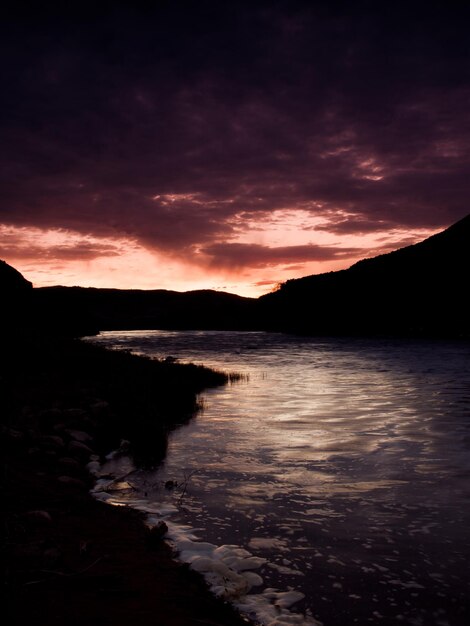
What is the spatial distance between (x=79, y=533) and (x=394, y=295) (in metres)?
117

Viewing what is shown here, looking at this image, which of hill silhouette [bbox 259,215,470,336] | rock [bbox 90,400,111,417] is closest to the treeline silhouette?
hill silhouette [bbox 259,215,470,336]

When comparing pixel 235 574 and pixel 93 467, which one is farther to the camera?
pixel 93 467

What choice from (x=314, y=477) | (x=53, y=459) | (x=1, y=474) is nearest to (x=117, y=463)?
(x=53, y=459)

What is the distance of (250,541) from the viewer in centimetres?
651

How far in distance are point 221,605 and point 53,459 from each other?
5920 mm

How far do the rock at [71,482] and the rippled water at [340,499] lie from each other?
107 centimetres

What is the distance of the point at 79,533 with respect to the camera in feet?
20.6

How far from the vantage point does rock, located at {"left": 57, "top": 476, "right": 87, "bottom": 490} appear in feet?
27.7

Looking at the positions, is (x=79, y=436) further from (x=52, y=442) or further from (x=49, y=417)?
(x=49, y=417)

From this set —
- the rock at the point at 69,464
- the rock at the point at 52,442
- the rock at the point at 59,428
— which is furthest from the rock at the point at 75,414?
the rock at the point at 69,464

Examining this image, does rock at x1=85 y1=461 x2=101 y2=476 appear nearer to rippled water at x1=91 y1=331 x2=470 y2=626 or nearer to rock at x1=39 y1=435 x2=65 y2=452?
rippled water at x1=91 y1=331 x2=470 y2=626

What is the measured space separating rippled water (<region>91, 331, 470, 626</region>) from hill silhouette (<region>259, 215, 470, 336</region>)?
253ft

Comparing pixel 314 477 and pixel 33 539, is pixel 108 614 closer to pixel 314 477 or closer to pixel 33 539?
pixel 33 539

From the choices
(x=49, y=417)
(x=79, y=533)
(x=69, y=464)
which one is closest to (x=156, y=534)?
(x=79, y=533)
